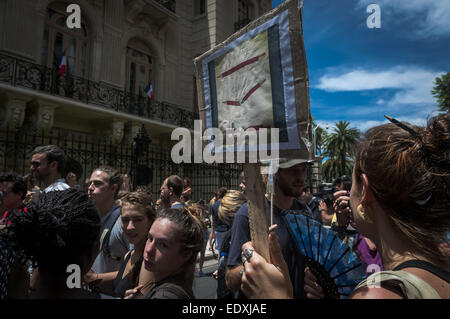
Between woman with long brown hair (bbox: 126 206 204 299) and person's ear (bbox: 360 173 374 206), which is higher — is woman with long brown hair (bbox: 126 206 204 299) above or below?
below

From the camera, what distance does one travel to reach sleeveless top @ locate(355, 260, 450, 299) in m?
0.85

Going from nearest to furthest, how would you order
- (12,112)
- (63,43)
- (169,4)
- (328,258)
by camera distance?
(328,258)
(12,112)
(63,43)
(169,4)

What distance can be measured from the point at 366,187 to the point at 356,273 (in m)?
0.59

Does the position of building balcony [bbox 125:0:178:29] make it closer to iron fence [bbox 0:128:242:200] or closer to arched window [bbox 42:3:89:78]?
arched window [bbox 42:3:89:78]

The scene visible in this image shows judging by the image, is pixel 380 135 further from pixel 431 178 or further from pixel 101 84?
pixel 101 84

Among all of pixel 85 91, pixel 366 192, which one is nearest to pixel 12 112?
pixel 85 91

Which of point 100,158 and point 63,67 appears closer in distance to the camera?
point 63,67

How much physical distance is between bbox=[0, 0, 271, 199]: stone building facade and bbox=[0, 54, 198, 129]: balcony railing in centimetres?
3

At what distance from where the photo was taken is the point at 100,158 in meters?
12.2

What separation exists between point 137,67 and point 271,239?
1435 centimetres

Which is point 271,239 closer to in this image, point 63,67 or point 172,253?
point 172,253

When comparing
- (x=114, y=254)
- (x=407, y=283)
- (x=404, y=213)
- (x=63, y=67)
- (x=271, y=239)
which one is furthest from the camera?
(x=63, y=67)

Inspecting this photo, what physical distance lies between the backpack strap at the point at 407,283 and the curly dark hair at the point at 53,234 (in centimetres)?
146

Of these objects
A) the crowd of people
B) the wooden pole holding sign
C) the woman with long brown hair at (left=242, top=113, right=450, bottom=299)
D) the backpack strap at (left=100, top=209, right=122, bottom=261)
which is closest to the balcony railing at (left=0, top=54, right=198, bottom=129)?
the backpack strap at (left=100, top=209, right=122, bottom=261)
